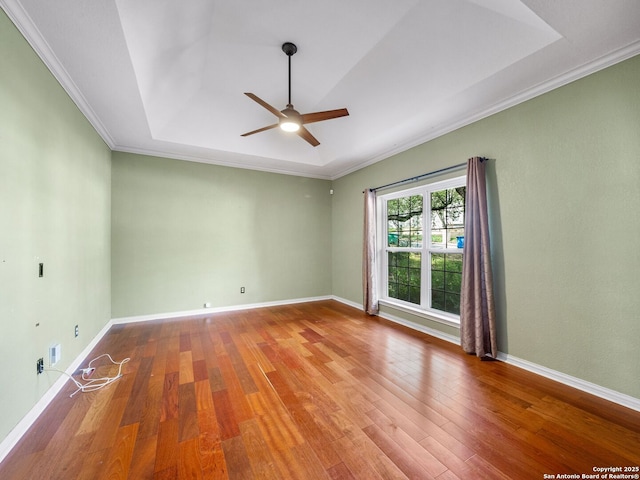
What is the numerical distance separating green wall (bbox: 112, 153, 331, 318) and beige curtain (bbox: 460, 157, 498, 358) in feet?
10.4

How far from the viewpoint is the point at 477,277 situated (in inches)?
112

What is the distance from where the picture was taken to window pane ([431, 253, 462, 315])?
3.43m

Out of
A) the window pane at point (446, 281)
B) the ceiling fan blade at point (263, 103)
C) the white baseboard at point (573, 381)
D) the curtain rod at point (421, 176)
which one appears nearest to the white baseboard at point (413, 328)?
the white baseboard at point (573, 381)

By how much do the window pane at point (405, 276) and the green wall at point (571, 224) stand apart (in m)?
1.26

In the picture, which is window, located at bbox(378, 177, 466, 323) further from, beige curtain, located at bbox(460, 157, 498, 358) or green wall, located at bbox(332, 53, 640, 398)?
green wall, located at bbox(332, 53, 640, 398)

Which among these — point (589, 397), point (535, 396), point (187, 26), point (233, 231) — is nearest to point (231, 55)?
point (187, 26)

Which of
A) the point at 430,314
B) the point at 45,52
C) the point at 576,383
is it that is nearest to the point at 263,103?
the point at 45,52

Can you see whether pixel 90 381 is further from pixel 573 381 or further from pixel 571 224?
pixel 571 224

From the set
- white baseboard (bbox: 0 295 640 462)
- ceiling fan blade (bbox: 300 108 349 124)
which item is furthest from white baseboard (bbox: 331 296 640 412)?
ceiling fan blade (bbox: 300 108 349 124)

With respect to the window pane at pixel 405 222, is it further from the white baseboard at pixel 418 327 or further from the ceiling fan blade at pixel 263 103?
the ceiling fan blade at pixel 263 103

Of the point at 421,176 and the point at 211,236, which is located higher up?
the point at 421,176

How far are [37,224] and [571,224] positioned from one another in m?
4.40

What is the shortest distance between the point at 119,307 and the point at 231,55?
3.90 metres

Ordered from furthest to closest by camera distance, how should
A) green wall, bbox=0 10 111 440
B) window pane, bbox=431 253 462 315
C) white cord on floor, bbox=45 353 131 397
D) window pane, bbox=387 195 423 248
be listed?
window pane, bbox=387 195 423 248
window pane, bbox=431 253 462 315
white cord on floor, bbox=45 353 131 397
green wall, bbox=0 10 111 440
